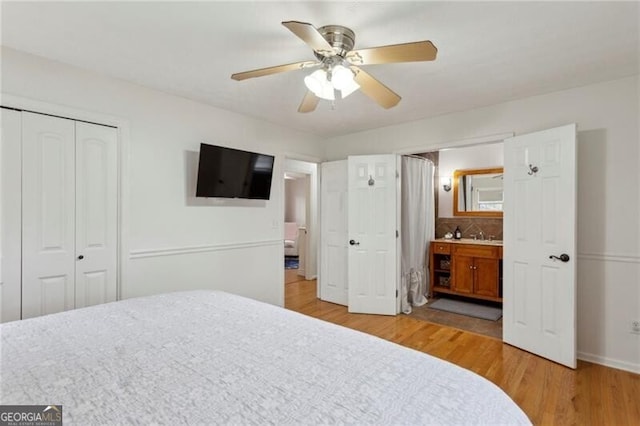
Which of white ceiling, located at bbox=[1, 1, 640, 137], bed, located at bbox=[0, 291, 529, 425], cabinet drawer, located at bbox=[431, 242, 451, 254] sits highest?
white ceiling, located at bbox=[1, 1, 640, 137]

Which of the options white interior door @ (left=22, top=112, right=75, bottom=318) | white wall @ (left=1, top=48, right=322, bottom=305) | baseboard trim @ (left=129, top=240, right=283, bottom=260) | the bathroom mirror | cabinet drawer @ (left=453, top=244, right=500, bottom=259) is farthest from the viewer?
the bathroom mirror

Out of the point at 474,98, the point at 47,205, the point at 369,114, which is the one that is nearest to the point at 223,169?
the point at 47,205

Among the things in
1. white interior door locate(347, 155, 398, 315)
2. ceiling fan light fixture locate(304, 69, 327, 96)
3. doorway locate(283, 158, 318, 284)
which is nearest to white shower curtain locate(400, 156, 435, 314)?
white interior door locate(347, 155, 398, 315)

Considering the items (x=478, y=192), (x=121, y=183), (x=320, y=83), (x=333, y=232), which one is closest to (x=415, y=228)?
(x=333, y=232)

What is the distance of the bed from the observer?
891 millimetres

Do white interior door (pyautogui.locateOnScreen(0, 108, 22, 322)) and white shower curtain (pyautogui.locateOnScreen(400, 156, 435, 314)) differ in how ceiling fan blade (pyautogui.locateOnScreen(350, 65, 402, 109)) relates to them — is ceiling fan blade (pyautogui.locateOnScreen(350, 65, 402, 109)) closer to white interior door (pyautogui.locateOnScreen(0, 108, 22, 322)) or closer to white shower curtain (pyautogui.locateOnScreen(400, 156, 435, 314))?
white shower curtain (pyautogui.locateOnScreen(400, 156, 435, 314))

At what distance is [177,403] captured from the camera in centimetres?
93

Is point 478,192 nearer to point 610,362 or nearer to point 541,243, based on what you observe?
point 541,243

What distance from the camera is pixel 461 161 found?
196 inches

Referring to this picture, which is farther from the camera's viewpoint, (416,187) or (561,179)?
(416,187)

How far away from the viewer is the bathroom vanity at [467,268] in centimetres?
413

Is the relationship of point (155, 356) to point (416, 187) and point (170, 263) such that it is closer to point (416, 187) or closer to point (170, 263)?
→ point (170, 263)

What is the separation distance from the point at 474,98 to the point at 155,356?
10.5ft

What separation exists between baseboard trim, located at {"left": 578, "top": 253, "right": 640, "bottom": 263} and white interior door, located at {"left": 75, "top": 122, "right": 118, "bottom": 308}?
157 inches
